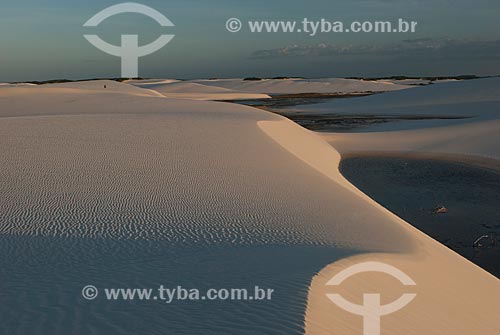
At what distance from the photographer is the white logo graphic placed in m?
4.66

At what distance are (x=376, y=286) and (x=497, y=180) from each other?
10.2 meters

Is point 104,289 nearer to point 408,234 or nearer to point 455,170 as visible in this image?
point 408,234

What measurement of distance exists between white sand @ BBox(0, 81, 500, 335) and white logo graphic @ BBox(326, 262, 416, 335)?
0.28 ft

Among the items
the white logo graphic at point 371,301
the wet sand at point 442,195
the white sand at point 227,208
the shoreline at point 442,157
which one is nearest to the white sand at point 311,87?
the shoreline at point 442,157

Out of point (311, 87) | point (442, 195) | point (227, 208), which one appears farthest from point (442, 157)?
A: point (311, 87)

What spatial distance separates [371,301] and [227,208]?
145 inches

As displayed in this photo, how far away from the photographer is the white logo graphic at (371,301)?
4656mm

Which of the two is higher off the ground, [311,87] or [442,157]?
[311,87]

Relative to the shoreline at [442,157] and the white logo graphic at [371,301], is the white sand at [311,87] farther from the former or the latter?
the white logo graphic at [371,301]

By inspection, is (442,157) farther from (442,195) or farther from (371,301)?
(371,301)

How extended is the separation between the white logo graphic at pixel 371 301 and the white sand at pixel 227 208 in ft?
0.28

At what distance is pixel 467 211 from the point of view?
35.9ft

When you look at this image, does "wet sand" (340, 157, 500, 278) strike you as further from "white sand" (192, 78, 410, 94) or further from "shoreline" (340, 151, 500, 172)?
"white sand" (192, 78, 410, 94)

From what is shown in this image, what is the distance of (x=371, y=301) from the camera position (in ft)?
17.0
